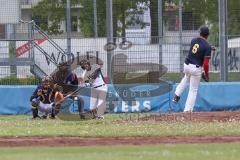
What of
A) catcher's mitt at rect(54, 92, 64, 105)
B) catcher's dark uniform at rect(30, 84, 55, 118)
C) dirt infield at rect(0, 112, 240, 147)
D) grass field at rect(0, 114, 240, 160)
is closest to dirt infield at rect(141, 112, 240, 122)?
grass field at rect(0, 114, 240, 160)

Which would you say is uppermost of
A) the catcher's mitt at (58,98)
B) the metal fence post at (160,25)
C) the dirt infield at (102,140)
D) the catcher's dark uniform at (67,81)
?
the metal fence post at (160,25)

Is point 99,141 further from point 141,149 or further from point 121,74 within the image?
point 121,74

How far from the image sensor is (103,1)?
27328 mm

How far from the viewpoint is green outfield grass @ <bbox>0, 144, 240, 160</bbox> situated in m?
10.4

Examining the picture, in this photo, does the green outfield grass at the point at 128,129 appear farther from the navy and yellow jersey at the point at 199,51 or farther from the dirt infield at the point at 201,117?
the navy and yellow jersey at the point at 199,51

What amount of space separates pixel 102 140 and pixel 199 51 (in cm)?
513

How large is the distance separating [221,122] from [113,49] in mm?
9861

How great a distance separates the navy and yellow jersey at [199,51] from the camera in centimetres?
1712

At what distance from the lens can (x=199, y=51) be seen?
17.2 m

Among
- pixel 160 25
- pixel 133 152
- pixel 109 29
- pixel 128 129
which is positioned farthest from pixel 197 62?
pixel 160 25

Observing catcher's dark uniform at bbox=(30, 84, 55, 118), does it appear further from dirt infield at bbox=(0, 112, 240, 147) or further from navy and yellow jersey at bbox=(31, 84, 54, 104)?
dirt infield at bbox=(0, 112, 240, 147)

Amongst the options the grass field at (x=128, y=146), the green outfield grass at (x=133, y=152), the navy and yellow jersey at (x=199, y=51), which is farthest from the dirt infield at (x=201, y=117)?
the green outfield grass at (x=133, y=152)

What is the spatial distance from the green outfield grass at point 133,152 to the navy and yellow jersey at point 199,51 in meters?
5.53

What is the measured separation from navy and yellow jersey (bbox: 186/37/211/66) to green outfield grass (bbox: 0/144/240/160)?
5534mm
